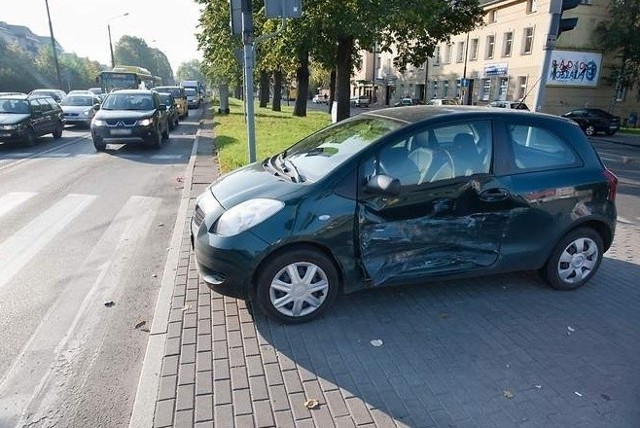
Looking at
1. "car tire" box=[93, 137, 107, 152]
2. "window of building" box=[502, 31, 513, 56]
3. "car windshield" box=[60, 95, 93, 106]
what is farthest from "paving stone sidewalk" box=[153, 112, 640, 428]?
"window of building" box=[502, 31, 513, 56]

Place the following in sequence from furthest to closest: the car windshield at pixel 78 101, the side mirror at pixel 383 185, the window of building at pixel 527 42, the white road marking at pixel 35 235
→ the window of building at pixel 527 42, the car windshield at pixel 78 101, the white road marking at pixel 35 235, the side mirror at pixel 383 185

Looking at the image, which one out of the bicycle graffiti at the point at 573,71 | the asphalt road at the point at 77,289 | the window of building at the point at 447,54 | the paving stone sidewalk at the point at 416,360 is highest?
the window of building at the point at 447,54

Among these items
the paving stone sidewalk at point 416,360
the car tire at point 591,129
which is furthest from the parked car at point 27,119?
the car tire at point 591,129

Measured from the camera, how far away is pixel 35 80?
47969mm

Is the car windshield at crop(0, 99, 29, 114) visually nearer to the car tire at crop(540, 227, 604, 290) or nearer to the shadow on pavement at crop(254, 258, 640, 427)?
the shadow on pavement at crop(254, 258, 640, 427)

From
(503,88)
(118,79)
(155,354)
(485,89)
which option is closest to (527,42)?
(503,88)

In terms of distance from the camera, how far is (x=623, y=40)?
2866 cm

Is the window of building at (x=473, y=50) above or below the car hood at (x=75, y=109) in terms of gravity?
above

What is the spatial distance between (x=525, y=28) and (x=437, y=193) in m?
35.3

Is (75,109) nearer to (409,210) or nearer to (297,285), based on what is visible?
(297,285)

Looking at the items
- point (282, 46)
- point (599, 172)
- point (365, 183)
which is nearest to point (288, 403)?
point (365, 183)

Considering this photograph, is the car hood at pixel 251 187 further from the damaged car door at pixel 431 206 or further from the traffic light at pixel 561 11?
the traffic light at pixel 561 11

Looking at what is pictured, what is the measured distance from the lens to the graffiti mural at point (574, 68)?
30.9 m

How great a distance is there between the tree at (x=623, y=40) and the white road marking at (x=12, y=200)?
33618 millimetres
